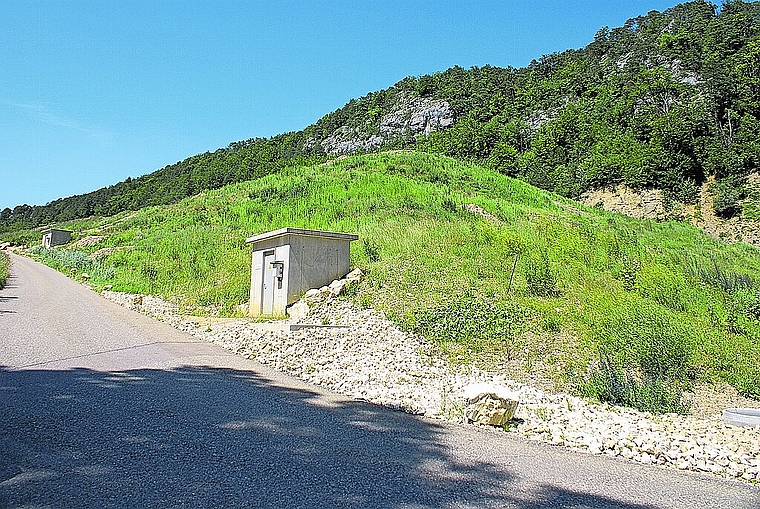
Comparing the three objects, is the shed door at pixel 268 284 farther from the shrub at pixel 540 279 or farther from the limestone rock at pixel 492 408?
the limestone rock at pixel 492 408

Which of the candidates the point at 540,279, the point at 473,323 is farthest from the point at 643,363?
the point at 540,279

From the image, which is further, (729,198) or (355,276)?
(729,198)

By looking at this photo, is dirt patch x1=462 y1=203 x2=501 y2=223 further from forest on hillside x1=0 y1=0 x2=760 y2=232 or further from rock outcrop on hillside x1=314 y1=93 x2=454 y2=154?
rock outcrop on hillside x1=314 y1=93 x2=454 y2=154

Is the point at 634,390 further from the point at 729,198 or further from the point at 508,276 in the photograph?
the point at 729,198

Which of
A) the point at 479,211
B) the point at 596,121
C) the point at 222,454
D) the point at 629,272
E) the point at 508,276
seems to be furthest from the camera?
the point at 596,121

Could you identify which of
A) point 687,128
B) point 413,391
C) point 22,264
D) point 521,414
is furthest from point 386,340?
point 687,128

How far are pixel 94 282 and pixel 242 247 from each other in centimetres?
411

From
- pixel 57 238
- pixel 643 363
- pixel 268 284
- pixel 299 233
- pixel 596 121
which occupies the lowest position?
pixel 643 363

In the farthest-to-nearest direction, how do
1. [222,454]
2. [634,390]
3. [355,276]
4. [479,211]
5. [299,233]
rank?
[479,211] → [355,276] → [299,233] → [634,390] → [222,454]

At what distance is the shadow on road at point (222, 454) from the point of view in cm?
283

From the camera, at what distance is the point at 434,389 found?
572 cm

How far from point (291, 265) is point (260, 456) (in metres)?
6.61

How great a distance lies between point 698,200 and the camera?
26000 mm

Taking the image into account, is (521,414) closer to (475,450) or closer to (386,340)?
(475,450)
